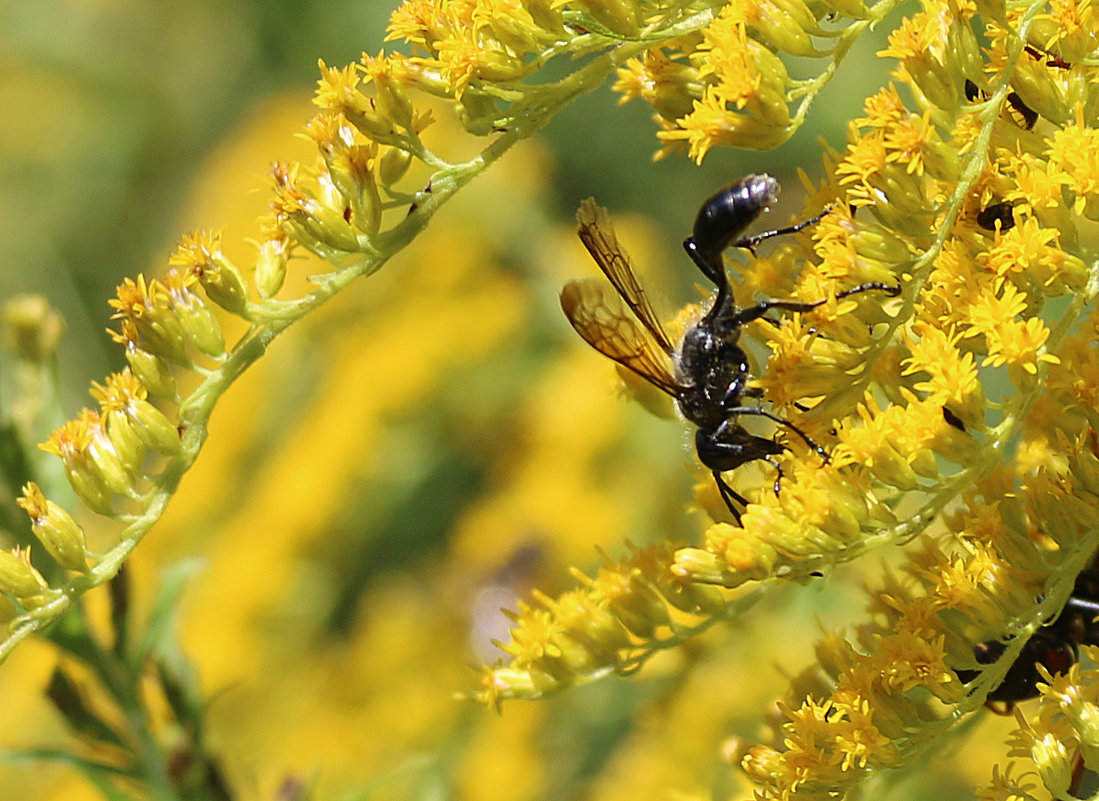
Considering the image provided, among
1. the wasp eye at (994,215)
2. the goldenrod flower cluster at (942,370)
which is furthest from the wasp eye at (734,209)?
the wasp eye at (994,215)

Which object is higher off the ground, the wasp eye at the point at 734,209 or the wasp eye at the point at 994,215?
the wasp eye at the point at 994,215

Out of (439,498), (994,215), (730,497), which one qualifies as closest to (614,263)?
(730,497)

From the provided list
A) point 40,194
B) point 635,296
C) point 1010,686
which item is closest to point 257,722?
point 635,296

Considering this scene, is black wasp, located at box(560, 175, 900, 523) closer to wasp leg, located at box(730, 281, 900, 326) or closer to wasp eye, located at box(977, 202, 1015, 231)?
wasp leg, located at box(730, 281, 900, 326)

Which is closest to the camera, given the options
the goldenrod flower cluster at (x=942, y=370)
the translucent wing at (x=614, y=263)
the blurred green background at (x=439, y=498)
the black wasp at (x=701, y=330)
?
Result: the goldenrod flower cluster at (x=942, y=370)

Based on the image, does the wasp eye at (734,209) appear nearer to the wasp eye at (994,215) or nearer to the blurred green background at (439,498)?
the wasp eye at (994,215)

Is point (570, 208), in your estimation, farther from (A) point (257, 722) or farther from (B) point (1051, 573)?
(B) point (1051, 573)

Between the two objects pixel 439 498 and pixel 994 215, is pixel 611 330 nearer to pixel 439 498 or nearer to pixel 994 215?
pixel 994 215

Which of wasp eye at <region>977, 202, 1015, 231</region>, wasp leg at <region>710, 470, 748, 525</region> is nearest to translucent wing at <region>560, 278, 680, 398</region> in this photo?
wasp leg at <region>710, 470, 748, 525</region>
